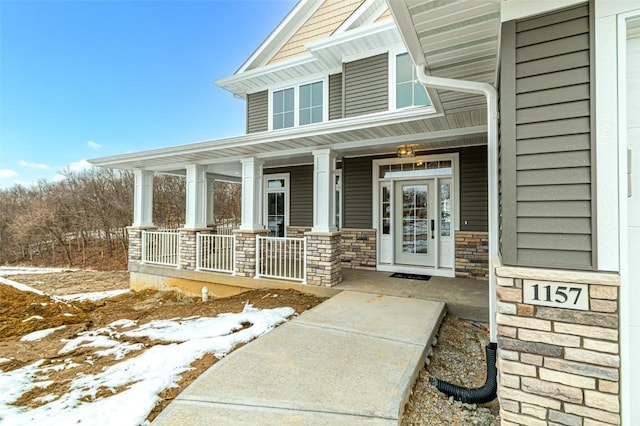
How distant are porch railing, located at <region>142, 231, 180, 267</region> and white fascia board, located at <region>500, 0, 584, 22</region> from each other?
6863mm

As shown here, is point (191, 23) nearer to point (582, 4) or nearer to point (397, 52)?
point (397, 52)

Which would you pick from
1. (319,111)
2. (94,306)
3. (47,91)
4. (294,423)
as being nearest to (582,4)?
(294,423)

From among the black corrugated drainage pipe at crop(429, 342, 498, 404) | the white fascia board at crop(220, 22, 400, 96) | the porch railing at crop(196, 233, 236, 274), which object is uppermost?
the white fascia board at crop(220, 22, 400, 96)

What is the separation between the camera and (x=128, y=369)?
2.67m

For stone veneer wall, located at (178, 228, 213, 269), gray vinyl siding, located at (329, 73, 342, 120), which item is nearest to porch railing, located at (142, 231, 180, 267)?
stone veneer wall, located at (178, 228, 213, 269)

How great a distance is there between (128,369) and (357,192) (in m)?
5.13

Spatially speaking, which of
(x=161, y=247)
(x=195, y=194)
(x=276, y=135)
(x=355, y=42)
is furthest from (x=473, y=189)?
(x=161, y=247)

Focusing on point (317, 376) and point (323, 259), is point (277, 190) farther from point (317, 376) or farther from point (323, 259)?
point (317, 376)

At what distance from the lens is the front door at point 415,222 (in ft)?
19.8

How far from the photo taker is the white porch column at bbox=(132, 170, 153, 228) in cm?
734

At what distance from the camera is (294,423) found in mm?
1792

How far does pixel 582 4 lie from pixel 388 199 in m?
4.81

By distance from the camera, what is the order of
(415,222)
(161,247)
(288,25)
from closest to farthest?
(415,222), (161,247), (288,25)

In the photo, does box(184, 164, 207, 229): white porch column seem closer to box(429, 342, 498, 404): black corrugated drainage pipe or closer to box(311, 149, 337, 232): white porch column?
box(311, 149, 337, 232): white porch column
